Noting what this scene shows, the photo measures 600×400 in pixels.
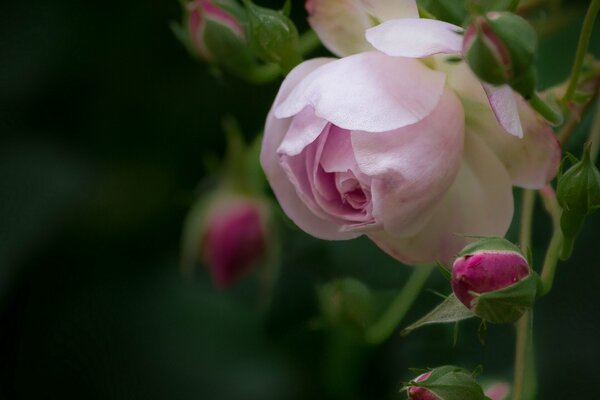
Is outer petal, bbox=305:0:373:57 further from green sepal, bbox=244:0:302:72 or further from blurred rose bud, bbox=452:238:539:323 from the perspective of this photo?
blurred rose bud, bbox=452:238:539:323

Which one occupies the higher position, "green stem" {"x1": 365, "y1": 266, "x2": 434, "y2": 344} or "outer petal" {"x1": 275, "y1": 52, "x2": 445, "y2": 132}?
"outer petal" {"x1": 275, "y1": 52, "x2": 445, "y2": 132}

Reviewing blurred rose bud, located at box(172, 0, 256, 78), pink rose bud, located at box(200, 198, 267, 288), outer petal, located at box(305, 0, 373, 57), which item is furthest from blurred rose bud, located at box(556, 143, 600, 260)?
pink rose bud, located at box(200, 198, 267, 288)

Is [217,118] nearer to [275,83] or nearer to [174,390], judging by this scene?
[275,83]

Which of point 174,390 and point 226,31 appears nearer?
point 226,31

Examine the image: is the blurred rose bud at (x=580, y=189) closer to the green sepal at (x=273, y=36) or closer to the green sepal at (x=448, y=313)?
the green sepal at (x=448, y=313)

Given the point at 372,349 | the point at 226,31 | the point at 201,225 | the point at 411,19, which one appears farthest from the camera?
the point at 201,225

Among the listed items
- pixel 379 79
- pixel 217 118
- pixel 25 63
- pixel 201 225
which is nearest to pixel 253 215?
pixel 201 225
